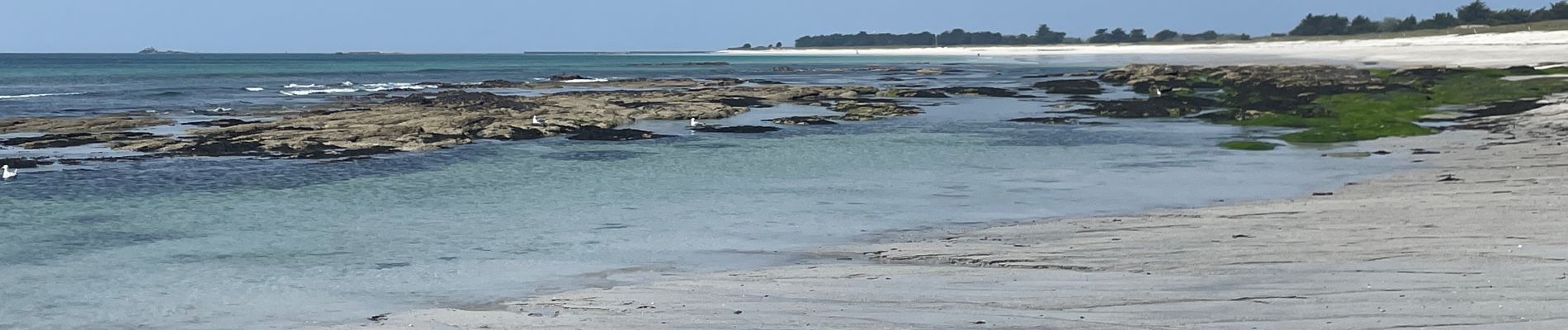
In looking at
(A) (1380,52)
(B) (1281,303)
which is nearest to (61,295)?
(B) (1281,303)

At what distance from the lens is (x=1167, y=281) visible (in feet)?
26.3

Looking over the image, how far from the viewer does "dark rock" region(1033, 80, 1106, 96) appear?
4231cm

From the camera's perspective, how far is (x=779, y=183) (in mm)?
15734

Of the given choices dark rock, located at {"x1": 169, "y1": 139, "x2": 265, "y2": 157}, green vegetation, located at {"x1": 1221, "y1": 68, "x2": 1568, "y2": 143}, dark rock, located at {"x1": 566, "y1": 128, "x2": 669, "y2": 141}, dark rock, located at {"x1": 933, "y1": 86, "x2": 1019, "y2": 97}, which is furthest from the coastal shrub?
dark rock, located at {"x1": 169, "y1": 139, "x2": 265, "y2": 157}

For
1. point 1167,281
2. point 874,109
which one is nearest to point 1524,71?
point 874,109

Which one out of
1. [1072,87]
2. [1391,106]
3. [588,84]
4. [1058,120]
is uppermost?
[1391,106]

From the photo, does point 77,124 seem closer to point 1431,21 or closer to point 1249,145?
point 1249,145

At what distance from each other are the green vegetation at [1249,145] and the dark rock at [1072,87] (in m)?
21.5

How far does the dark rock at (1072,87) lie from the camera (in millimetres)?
42312

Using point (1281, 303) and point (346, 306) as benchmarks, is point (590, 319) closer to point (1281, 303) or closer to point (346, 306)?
point (346, 306)

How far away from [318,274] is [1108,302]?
5.44 m

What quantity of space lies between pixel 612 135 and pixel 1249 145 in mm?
10892

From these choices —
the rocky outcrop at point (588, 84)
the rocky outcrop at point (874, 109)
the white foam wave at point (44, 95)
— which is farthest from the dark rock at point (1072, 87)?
the white foam wave at point (44, 95)

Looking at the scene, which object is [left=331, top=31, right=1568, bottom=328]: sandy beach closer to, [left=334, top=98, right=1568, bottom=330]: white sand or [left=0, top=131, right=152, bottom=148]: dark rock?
[left=334, top=98, right=1568, bottom=330]: white sand
